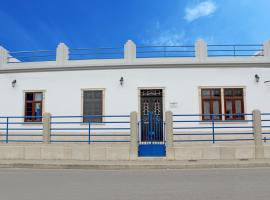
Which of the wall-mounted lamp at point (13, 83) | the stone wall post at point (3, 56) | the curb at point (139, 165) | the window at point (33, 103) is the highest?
the stone wall post at point (3, 56)

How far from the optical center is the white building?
17.4m

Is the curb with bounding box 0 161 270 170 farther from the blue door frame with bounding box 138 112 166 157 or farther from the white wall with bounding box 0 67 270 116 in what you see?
the white wall with bounding box 0 67 270 116

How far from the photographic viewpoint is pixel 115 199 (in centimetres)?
579

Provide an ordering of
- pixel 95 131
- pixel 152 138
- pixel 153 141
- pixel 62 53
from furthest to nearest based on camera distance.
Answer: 1. pixel 62 53
2. pixel 95 131
3. pixel 152 138
4. pixel 153 141

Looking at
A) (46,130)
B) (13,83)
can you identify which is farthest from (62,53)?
(46,130)

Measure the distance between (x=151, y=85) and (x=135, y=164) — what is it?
7617 millimetres

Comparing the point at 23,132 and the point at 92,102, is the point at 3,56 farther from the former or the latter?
the point at 92,102

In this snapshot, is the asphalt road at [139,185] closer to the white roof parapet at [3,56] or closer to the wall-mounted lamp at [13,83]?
the wall-mounted lamp at [13,83]

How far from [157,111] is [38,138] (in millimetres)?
7513

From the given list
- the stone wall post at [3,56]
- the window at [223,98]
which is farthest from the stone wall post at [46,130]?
the window at [223,98]

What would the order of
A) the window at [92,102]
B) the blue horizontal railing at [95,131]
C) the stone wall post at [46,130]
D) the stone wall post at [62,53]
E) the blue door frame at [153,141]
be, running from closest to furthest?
the blue door frame at [153,141] < the stone wall post at [46,130] < the blue horizontal railing at [95,131] < the window at [92,102] < the stone wall post at [62,53]

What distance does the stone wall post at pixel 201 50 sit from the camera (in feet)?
57.5

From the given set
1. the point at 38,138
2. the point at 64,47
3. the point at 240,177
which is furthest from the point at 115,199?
the point at 64,47

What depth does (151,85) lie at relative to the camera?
1753 cm
